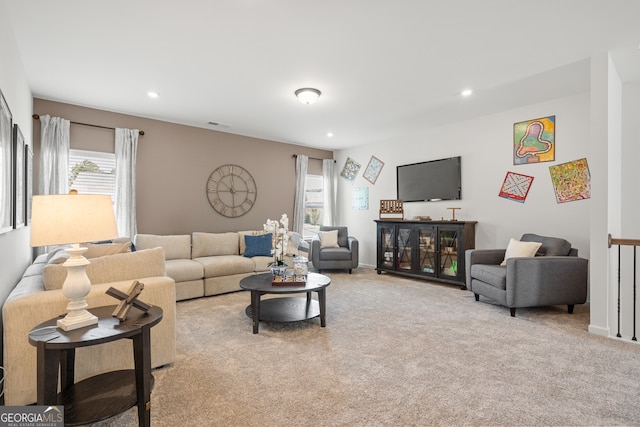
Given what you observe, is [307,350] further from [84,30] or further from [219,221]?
[219,221]

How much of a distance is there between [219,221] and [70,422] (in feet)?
14.1

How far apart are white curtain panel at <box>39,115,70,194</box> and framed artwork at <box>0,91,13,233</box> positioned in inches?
75.8

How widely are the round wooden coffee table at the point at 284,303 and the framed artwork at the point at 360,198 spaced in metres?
3.43

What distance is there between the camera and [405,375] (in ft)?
7.34

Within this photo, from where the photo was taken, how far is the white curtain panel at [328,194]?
283 inches

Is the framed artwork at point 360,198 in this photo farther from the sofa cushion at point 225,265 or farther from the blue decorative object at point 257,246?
the sofa cushion at point 225,265

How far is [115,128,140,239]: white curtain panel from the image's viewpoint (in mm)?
4551

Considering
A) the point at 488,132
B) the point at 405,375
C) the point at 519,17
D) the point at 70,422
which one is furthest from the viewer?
the point at 488,132

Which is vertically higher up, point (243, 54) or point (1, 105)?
point (243, 54)

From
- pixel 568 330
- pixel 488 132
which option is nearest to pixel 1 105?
pixel 568 330

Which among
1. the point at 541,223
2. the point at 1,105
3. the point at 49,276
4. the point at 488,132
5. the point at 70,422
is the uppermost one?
the point at 488,132

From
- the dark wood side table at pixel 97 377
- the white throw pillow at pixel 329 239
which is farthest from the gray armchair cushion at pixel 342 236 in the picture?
the dark wood side table at pixel 97 377

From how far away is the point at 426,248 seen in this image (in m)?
5.26

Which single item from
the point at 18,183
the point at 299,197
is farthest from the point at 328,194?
the point at 18,183
